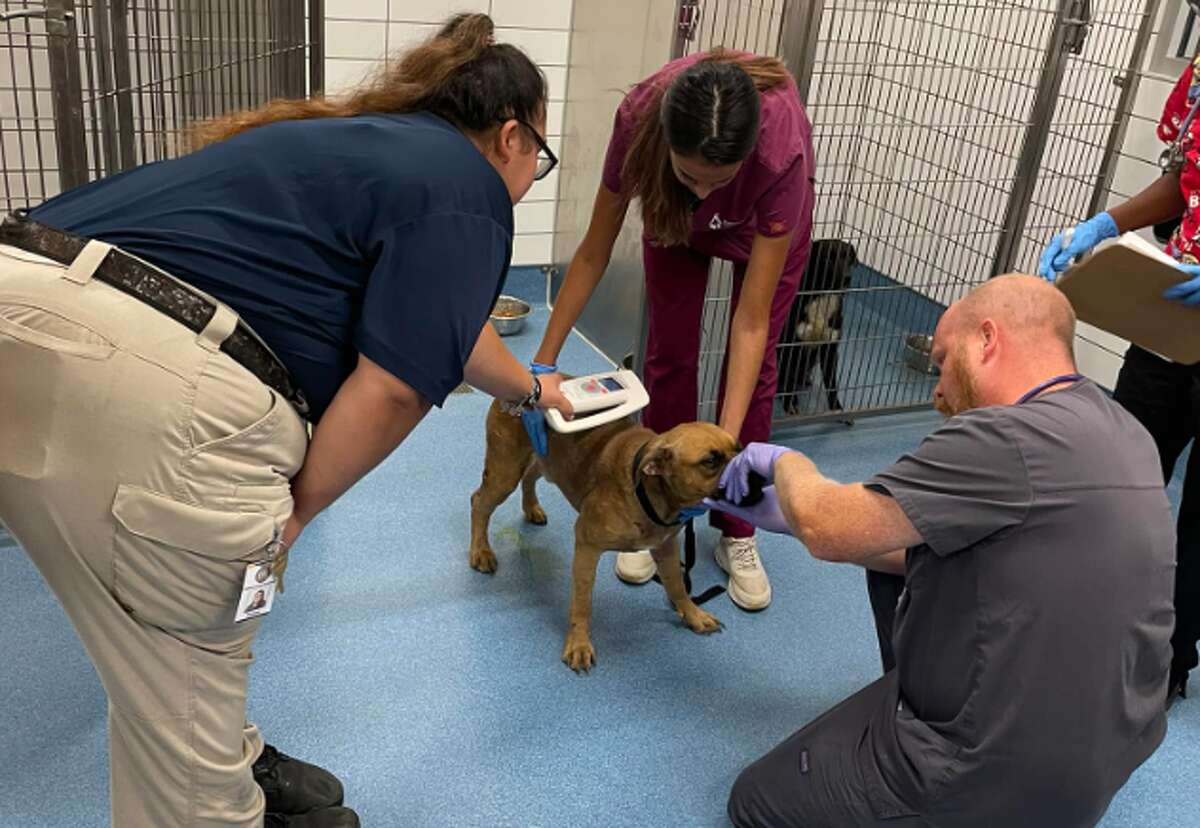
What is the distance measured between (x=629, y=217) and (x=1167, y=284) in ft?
7.23

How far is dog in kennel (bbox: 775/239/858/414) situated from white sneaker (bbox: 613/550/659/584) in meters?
1.06

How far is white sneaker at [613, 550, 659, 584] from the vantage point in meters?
3.01

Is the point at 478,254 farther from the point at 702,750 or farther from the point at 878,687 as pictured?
the point at 702,750

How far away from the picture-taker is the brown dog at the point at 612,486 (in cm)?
234

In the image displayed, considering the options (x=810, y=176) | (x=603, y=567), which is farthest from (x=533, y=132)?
(x=603, y=567)

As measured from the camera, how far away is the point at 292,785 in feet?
Answer: 6.61

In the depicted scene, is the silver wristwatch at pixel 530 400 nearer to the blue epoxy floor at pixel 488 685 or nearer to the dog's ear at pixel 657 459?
the dog's ear at pixel 657 459

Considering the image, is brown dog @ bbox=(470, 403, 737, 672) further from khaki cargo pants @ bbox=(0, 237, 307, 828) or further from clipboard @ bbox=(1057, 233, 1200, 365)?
khaki cargo pants @ bbox=(0, 237, 307, 828)

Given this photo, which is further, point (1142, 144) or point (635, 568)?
point (1142, 144)

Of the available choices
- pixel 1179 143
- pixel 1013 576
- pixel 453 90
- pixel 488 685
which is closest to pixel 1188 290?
pixel 1179 143

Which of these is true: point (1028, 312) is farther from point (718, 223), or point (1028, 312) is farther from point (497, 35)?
point (497, 35)

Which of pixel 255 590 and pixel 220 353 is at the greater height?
pixel 220 353

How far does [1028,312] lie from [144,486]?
1397mm

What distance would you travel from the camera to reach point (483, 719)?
2406 mm
